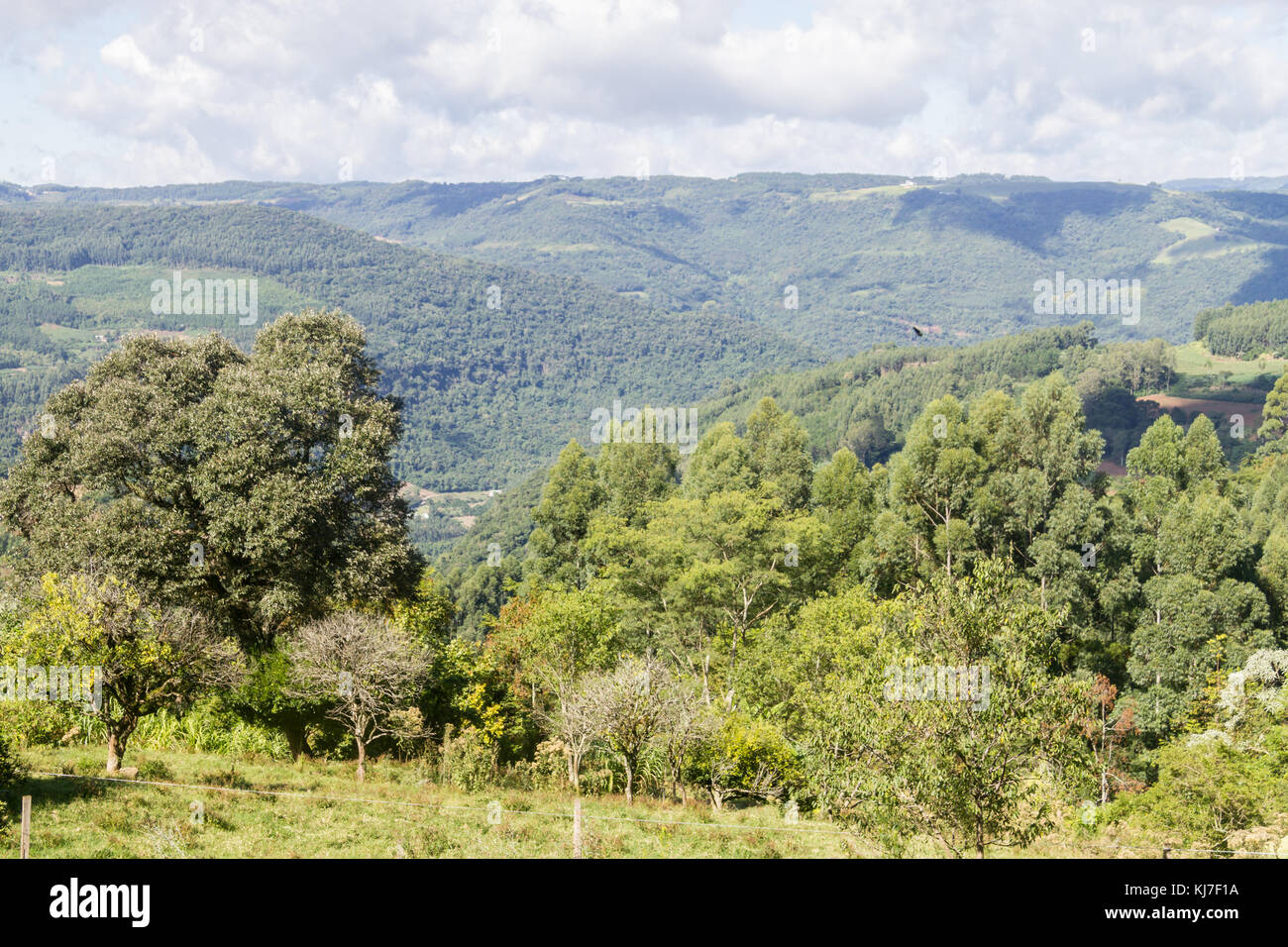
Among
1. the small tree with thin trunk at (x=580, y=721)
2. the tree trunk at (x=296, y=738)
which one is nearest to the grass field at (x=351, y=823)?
the small tree with thin trunk at (x=580, y=721)

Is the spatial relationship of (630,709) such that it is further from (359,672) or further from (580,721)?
(359,672)

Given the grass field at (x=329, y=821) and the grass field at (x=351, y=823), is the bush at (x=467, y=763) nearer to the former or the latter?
the grass field at (x=351, y=823)

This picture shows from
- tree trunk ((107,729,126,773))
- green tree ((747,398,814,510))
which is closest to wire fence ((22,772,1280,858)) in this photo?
tree trunk ((107,729,126,773))

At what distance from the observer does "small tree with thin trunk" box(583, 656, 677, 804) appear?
87.6 feet

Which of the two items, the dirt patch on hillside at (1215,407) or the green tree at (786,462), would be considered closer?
the green tree at (786,462)

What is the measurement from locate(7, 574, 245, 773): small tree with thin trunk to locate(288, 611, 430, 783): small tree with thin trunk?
3492 mm

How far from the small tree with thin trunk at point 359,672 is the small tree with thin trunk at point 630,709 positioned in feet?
18.7

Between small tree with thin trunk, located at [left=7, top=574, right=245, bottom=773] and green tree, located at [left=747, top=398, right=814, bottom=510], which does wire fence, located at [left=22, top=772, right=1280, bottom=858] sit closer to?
small tree with thin trunk, located at [left=7, top=574, right=245, bottom=773]

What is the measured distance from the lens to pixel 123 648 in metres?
21.5

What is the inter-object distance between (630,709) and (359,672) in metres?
8.10

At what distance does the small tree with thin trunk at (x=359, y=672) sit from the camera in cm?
2691

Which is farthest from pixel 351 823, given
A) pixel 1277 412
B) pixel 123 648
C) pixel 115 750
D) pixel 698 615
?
pixel 1277 412
